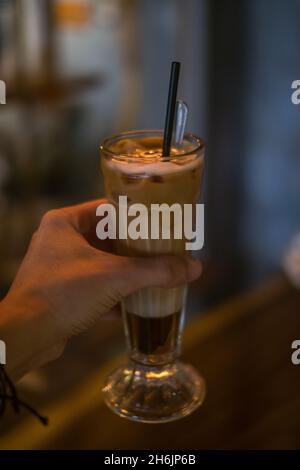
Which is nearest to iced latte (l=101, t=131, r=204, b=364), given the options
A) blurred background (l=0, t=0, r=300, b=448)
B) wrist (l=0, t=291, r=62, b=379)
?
wrist (l=0, t=291, r=62, b=379)

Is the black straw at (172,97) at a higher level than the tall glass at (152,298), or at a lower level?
higher

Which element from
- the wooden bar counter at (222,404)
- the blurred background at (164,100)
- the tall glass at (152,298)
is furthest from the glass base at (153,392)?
the blurred background at (164,100)

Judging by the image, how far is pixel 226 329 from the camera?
137 centimetres

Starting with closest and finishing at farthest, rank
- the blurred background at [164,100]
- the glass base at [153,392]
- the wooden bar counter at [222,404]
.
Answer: the glass base at [153,392]
the wooden bar counter at [222,404]
the blurred background at [164,100]

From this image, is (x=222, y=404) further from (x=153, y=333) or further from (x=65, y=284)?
(x=65, y=284)

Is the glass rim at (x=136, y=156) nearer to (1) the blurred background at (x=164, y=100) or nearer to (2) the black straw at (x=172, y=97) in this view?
(2) the black straw at (x=172, y=97)

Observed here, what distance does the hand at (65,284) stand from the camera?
2.67 feet

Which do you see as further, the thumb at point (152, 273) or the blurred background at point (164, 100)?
the blurred background at point (164, 100)

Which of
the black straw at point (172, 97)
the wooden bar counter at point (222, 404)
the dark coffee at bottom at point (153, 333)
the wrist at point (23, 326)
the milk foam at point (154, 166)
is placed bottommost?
the wooden bar counter at point (222, 404)

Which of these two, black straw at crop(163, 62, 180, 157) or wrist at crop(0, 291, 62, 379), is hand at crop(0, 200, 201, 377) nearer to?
wrist at crop(0, 291, 62, 379)

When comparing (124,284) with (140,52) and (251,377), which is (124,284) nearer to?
(251,377)

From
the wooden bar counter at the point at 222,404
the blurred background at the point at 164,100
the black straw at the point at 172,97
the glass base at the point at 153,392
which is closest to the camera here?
the black straw at the point at 172,97

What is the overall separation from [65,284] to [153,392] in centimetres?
24
